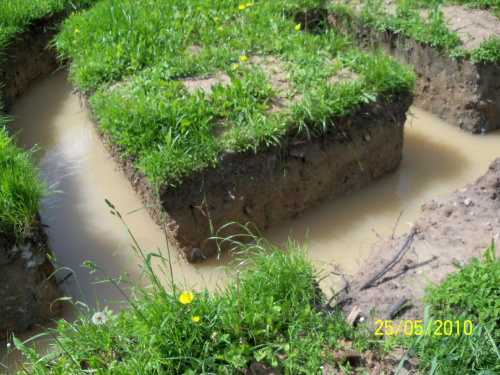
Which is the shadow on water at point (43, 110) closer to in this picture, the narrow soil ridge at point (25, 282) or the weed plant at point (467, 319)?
the narrow soil ridge at point (25, 282)

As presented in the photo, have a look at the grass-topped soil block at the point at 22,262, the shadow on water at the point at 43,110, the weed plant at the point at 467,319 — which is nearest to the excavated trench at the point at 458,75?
the weed plant at the point at 467,319

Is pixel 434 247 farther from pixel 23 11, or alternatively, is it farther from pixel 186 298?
pixel 23 11

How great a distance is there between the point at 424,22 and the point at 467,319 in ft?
13.5

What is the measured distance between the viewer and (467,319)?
2.79m

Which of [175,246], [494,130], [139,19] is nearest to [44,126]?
[139,19]

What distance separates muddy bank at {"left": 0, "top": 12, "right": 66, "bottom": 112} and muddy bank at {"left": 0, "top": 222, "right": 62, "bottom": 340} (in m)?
2.64

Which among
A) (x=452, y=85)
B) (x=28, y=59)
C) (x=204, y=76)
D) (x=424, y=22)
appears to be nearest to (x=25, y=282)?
(x=204, y=76)

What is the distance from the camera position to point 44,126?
6.13m

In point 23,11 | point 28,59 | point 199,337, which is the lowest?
point 199,337

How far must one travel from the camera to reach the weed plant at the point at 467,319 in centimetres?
255

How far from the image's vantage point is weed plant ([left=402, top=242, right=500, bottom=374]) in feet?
Answer: 8.36

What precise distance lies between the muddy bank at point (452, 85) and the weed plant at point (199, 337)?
136 inches

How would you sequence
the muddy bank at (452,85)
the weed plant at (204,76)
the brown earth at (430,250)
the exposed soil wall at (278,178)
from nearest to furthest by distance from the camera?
the brown earth at (430,250)
the exposed soil wall at (278,178)
the weed plant at (204,76)
the muddy bank at (452,85)

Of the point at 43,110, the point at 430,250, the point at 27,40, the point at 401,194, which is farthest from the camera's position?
the point at 27,40
